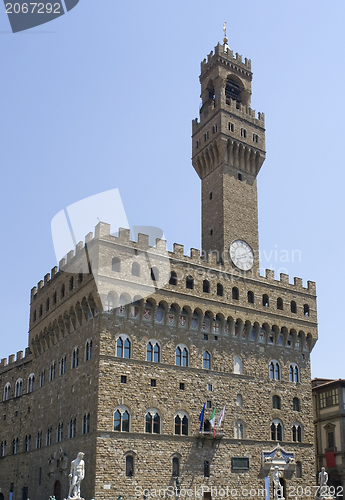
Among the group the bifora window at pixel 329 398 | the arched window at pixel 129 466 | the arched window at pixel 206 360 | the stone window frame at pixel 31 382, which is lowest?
the arched window at pixel 129 466

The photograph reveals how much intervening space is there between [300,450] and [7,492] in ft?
86.8

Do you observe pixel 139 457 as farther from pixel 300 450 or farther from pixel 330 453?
pixel 330 453

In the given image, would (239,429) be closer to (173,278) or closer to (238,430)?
(238,430)

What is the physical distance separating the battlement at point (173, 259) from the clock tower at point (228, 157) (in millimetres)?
1139

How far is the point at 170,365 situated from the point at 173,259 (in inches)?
316

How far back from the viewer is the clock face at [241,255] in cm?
4947

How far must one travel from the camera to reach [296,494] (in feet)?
151

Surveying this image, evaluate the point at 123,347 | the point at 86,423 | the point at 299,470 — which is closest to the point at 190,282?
the point at 123,347

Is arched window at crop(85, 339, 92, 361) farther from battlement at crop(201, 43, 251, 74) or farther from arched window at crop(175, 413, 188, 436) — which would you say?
battlement at crop(201, 43, 251, 74)

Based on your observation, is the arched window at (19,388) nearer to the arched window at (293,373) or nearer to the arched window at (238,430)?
the arched window at (238,430)

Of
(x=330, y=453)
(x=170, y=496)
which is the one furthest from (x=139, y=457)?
(x=330, y=453)

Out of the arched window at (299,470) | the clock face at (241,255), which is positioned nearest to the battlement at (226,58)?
the clock face at (241,255)

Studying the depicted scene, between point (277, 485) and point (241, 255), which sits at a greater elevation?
point (241, 255)

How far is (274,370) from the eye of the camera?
48750mm
